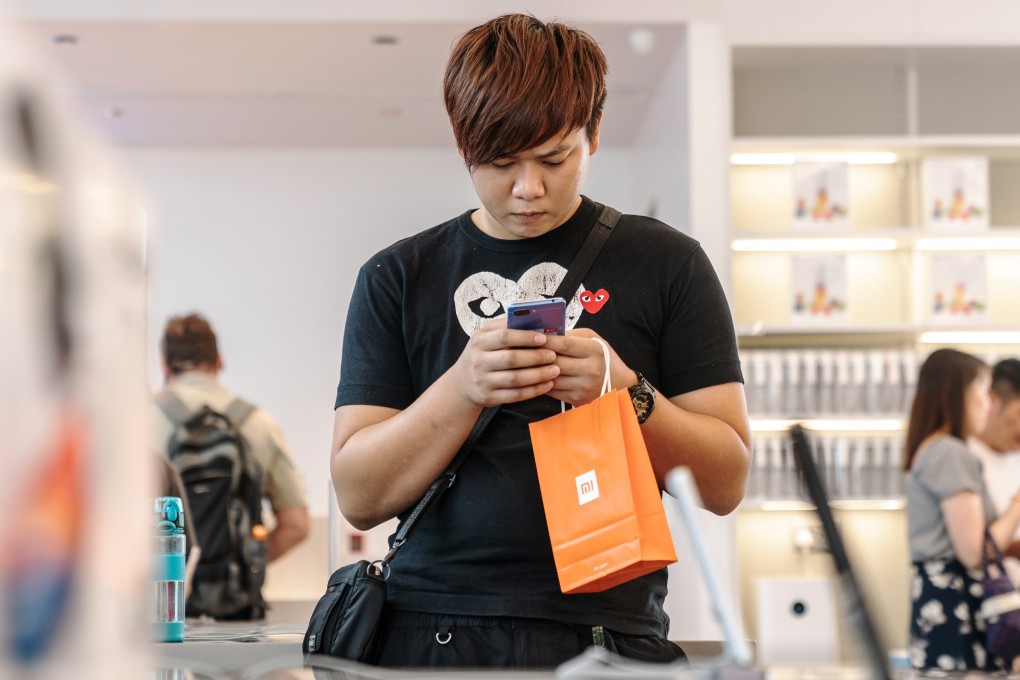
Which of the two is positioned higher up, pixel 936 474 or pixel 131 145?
pixel 131 145

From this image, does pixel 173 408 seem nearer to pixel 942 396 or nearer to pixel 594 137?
pixel 942 396

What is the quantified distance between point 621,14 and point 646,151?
155 cm

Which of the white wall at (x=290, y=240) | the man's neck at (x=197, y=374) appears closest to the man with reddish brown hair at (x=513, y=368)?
the man's neck at (x=197, y=374)

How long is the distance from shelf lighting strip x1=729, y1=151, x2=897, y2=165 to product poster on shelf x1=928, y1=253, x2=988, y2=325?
0.54 meters

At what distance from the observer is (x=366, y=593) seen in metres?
1.25

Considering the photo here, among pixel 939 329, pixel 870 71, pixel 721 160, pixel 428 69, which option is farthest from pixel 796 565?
pixel 428 69

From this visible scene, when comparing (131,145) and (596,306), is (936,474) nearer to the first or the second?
(596,306)

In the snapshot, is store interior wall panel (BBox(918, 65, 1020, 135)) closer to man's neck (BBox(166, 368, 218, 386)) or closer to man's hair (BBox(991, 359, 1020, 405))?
man's hair (BBox(991, 359, 1020, 405))

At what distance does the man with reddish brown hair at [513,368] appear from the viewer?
124cm

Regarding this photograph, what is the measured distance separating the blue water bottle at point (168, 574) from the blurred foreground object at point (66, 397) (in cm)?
110

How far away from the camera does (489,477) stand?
1.31 m

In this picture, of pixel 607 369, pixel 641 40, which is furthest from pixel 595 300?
pixel 641 40

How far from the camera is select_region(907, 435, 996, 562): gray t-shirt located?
11.3ft

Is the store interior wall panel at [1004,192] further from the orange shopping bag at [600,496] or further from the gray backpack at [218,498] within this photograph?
the orange shopping bag at [600,496]
